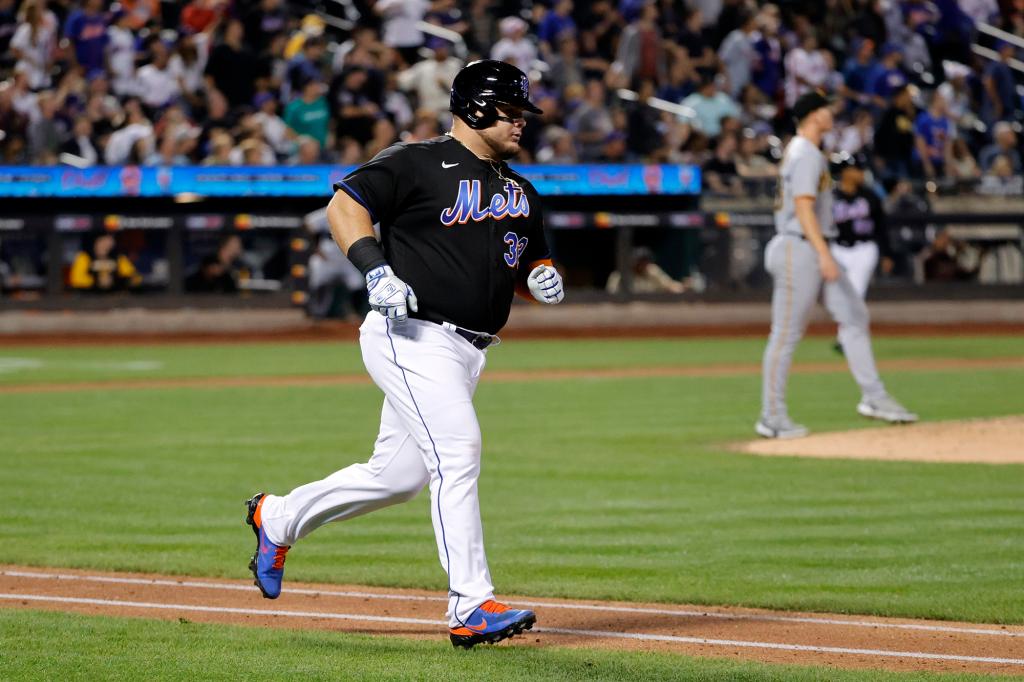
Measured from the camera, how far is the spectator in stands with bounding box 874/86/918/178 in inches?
938

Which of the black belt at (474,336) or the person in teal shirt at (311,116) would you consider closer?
the black belt at (474,336)

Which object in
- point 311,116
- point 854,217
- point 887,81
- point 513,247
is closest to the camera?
point 513,247

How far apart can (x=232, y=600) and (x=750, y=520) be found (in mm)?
3040

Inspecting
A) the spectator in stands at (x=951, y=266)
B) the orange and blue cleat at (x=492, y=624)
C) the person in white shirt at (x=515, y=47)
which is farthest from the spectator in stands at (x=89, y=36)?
the orange and blue cleat at (x=492, y=624)

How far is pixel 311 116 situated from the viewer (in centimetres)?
2322

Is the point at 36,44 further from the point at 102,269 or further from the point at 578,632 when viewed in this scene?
the point at 578,632

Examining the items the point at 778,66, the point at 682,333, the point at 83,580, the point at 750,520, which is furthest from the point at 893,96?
the point at 83,580

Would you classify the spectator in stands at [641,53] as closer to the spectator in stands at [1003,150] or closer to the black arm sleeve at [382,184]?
the spectator in stands at [1003,150]

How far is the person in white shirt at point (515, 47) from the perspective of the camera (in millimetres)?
23750

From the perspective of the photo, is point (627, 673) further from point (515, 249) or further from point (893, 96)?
point (893, 96)

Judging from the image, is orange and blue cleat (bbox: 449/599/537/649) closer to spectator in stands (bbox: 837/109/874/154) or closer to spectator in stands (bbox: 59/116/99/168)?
spectator in stands (bbox: 59/116/99/168)

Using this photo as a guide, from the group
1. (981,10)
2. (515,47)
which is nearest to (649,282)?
(515,47)

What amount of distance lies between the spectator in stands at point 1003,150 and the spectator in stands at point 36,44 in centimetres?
1365

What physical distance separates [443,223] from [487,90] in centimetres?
47
